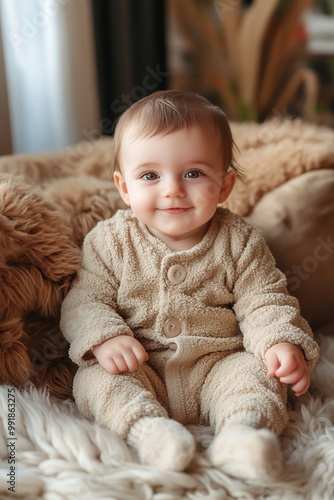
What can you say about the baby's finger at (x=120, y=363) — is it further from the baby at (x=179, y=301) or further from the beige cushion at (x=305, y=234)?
the beige cushion at (x=305, y=234)

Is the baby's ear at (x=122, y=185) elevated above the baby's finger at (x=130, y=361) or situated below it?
above

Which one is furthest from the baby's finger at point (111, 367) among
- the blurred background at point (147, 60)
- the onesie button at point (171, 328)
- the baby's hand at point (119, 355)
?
the blurred background at point (147, 60)

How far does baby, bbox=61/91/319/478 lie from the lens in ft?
2.52

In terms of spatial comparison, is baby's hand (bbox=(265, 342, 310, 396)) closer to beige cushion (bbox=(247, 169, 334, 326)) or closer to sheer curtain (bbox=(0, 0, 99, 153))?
beige cushion (bbox=(247, 169, 334, 326))

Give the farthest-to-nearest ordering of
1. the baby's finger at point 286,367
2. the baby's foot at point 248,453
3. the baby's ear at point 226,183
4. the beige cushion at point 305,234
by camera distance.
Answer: the beige cushion at point 305,234, the baby's ear at point 226,183, the baby's finger at point 286,367, the baby's foot at point 248,453

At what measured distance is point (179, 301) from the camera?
Result: 85cm

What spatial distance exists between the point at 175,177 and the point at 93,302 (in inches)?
9.1

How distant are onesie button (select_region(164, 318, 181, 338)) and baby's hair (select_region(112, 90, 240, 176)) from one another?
0.86 ft

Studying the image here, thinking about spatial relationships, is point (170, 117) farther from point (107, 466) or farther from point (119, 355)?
point (107, 466)

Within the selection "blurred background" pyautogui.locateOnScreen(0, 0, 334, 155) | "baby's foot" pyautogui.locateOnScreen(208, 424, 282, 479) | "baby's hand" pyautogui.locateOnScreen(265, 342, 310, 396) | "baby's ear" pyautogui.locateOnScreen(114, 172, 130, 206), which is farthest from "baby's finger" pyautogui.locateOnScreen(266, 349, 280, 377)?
"blurred background" pyautogui.locateOnScreen(0, 0, 334, 155)

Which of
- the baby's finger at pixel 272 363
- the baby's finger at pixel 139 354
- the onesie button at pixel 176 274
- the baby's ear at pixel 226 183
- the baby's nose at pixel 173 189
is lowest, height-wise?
the baby's finger at pixel 272 363

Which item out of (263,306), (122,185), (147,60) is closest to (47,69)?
(147,60)

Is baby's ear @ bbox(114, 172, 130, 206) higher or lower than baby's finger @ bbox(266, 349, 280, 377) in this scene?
higher

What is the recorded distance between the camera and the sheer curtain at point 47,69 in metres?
1.54
